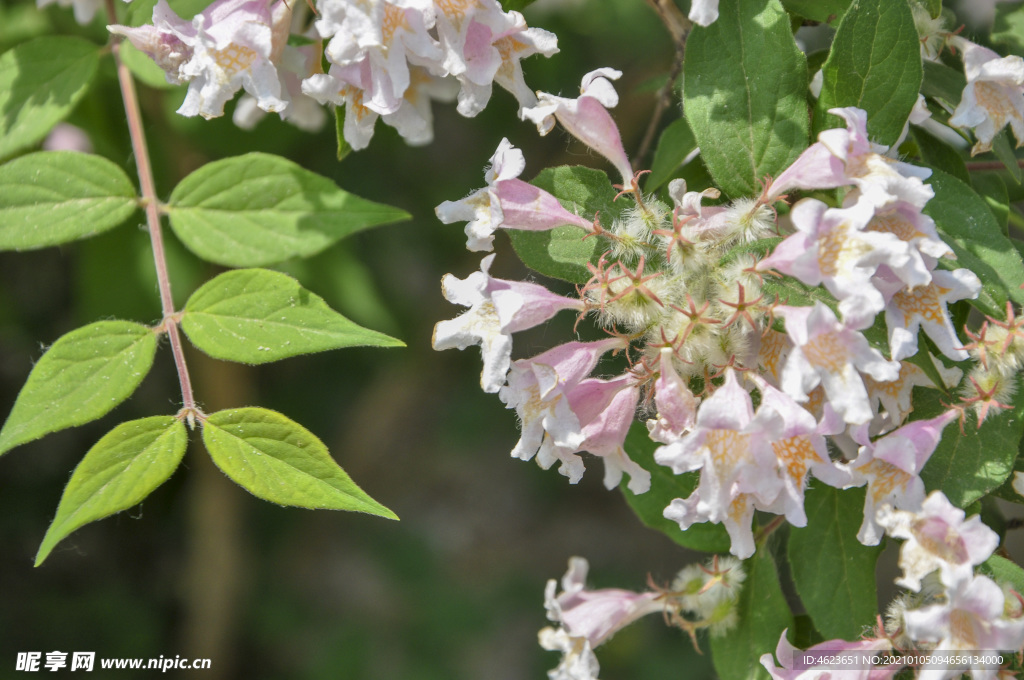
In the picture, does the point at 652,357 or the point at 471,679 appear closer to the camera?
the point at 652,357

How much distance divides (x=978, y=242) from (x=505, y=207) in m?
0.63

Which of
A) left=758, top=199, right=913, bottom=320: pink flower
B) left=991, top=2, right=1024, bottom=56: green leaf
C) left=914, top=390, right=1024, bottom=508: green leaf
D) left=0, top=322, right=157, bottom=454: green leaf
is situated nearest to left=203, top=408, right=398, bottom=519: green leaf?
left=0, top=322, right=157, bottom=454: green leaf

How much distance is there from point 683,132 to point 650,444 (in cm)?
53

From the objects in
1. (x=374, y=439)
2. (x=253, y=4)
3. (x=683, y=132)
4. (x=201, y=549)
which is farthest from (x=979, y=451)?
(x=201, y=549)

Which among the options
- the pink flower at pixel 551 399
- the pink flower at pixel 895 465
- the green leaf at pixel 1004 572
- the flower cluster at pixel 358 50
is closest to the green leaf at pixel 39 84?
the flower cluster at pixel 358 50

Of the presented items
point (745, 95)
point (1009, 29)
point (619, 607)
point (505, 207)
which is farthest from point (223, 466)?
point (1009, 29)

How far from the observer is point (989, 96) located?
110 centimetres

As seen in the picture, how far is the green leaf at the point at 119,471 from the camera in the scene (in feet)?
3.51

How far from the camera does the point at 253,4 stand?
110 cm

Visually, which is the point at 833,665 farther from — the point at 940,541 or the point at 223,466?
the point at 223,466

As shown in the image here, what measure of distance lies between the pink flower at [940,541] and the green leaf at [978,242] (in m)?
0.28

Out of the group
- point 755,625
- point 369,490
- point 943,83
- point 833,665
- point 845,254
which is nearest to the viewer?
point 845,254

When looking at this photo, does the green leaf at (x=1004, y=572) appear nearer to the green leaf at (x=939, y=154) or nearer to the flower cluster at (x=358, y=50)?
the green leaf at (x=939, y=154)

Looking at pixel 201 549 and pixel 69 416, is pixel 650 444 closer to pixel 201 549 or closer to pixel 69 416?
pixel 69 416
